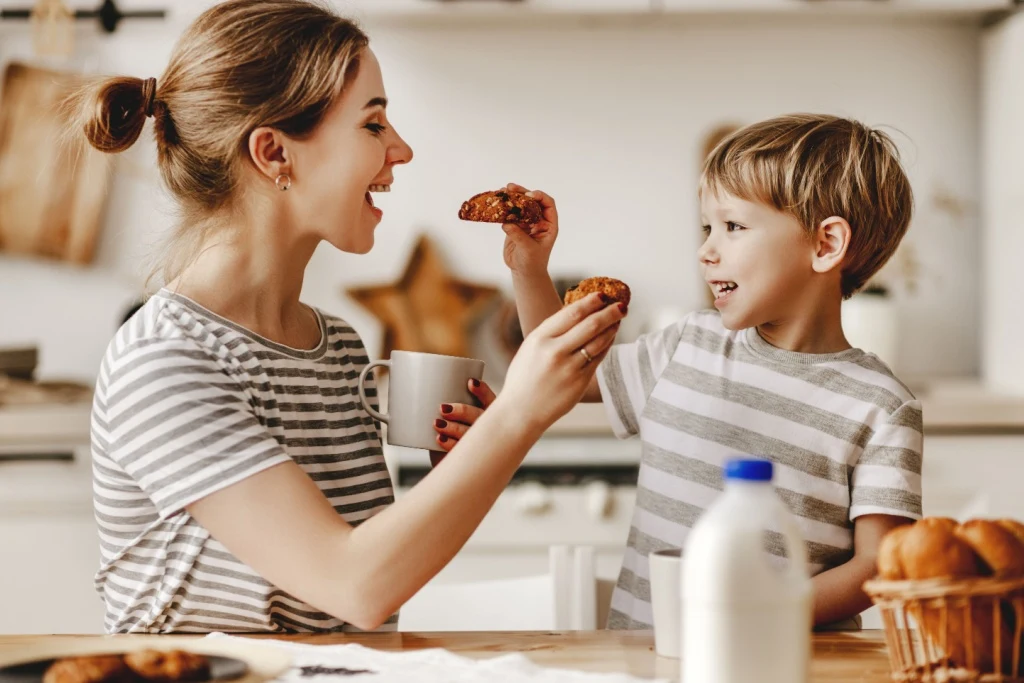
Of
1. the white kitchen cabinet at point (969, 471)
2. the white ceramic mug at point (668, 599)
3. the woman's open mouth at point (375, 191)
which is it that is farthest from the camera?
the white kitchen cabinet at point (969, 471)

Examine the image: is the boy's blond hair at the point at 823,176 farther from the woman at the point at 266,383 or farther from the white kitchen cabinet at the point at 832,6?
the white kitchen cabinet at the point at 832,6

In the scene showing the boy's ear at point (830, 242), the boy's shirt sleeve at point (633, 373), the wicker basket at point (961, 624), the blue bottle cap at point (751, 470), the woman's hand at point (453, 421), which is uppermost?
the boy's ear at point (830, 242)

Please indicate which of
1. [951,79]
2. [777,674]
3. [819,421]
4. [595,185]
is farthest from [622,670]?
[951,79]

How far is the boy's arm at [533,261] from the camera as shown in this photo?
4.52 feet

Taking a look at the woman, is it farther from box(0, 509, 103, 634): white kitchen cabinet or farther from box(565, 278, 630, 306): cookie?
box(0, 509, 103, 634): white kitchen cabinet

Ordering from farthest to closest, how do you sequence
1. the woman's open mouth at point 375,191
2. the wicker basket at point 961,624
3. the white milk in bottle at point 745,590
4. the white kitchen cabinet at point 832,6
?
the white kitchen cabinet at point 832,6, the woman's open mouth at point 375,191, the wicker basket at point 961,624, the white milk in bottle at point 745,590

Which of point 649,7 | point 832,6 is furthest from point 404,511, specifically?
point 832,6

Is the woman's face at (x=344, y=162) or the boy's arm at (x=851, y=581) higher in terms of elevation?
the woman's face at (x=344, y=162)

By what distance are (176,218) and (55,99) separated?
1818mm

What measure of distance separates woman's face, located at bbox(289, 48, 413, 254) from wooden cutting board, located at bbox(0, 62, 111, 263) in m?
1.90

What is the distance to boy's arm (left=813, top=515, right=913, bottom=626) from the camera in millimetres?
1140

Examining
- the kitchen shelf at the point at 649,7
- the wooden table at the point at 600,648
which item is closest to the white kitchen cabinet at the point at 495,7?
the kitchen shelf at the point at 649,7

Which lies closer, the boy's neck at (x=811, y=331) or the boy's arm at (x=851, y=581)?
the boy's arm at (x=851, y=581)

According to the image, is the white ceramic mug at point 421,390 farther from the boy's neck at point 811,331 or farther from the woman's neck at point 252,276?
the boy's neck at point 811,331
